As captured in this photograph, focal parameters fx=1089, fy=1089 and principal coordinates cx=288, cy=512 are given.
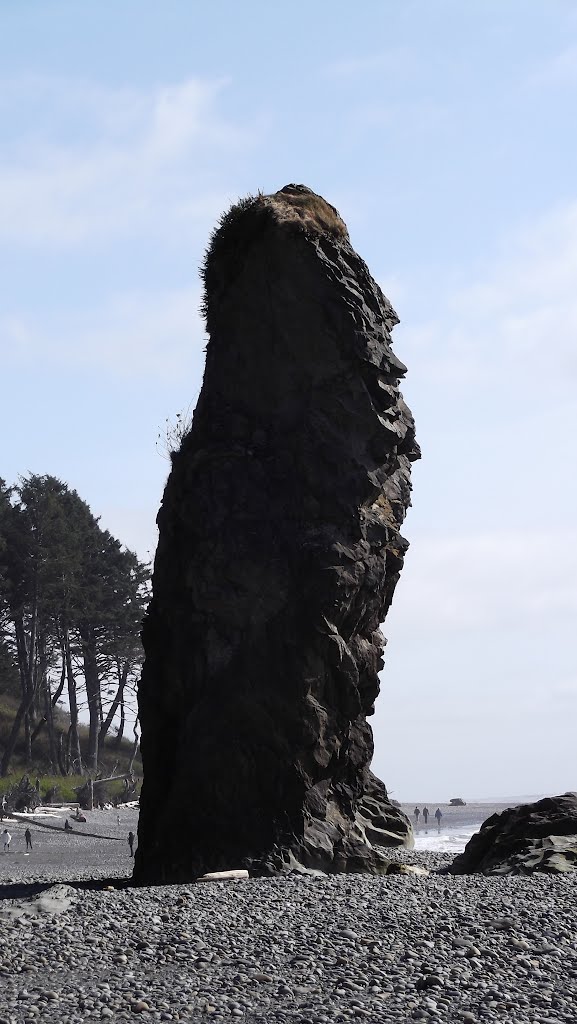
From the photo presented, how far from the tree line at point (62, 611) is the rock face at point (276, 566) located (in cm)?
4027

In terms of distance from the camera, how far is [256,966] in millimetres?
10242

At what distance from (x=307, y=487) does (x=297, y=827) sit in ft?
19.0

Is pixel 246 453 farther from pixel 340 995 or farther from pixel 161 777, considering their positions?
pixel 340 995

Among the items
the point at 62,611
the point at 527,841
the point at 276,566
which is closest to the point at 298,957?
the point at 276,566

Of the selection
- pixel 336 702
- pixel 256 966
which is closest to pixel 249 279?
pixel 336 702

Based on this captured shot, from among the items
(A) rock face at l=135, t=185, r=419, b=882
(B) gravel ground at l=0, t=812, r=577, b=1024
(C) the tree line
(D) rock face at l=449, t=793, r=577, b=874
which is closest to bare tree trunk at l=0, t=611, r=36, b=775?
(C) the tree line

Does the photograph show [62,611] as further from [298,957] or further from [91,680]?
[298,957]

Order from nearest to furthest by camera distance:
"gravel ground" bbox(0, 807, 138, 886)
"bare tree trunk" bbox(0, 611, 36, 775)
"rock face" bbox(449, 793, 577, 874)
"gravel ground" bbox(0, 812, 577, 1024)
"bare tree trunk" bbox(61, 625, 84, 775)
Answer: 1. "gravel ground" bbox(0, 812, 577, 1024)
2. "rock face" bbox(449, 793, 577, 874)
3. "gravel ground" bbox(0, 807, 138, 886)
4. "bare tree trunk" bbox(0, 611, 36, 775)
5. "bare tree trunk" bbox(61, 625, 84, 775)

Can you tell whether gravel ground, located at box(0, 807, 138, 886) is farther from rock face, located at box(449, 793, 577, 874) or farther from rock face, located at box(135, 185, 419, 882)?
rock face, located at box(449, 793, 577, 874)

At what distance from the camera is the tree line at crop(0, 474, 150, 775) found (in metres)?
60.5

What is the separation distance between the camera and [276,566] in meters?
18.8

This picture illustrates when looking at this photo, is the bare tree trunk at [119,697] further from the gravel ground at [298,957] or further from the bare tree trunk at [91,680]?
the gravel ground at [298,957]

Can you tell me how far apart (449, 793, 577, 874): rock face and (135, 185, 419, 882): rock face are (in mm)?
2148

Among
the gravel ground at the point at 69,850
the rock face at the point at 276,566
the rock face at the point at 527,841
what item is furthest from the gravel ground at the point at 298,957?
the gravel ground at the point at 69,850
